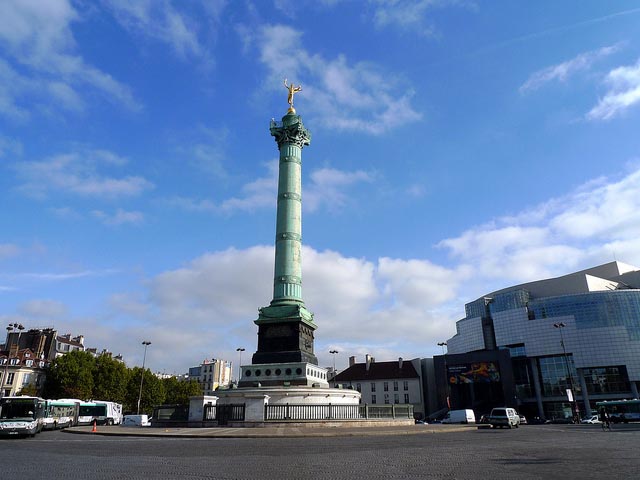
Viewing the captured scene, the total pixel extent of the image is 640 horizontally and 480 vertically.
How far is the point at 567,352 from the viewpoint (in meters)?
85.2

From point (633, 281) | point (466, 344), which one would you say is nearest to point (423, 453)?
point (466, 344)

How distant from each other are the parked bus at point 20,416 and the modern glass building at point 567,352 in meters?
71.9

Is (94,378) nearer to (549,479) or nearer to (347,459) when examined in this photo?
(347,459)

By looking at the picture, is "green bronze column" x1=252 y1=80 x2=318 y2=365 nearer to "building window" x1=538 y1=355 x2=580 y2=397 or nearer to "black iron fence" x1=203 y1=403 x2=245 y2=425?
"black iron fence" x1=203 y1=403 x2=245 y2=425

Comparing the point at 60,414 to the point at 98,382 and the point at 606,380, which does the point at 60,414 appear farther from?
the point at 606,380

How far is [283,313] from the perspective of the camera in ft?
142

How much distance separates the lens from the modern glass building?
82.1m

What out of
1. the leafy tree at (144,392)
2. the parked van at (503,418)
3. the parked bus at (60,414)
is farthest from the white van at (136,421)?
the leafy tree at (144,392)

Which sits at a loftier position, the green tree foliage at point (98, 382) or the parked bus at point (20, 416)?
the green tree foliage at point (98, 382)

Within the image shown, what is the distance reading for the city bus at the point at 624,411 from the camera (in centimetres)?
4984

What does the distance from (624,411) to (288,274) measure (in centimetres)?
3949

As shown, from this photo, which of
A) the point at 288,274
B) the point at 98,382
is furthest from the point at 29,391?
the point at 288,274

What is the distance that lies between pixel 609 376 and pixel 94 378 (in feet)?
279

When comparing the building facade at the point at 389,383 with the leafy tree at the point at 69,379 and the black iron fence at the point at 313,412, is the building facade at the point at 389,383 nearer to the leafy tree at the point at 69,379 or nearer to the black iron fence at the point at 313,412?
the leafy tree at the point at 69,379
